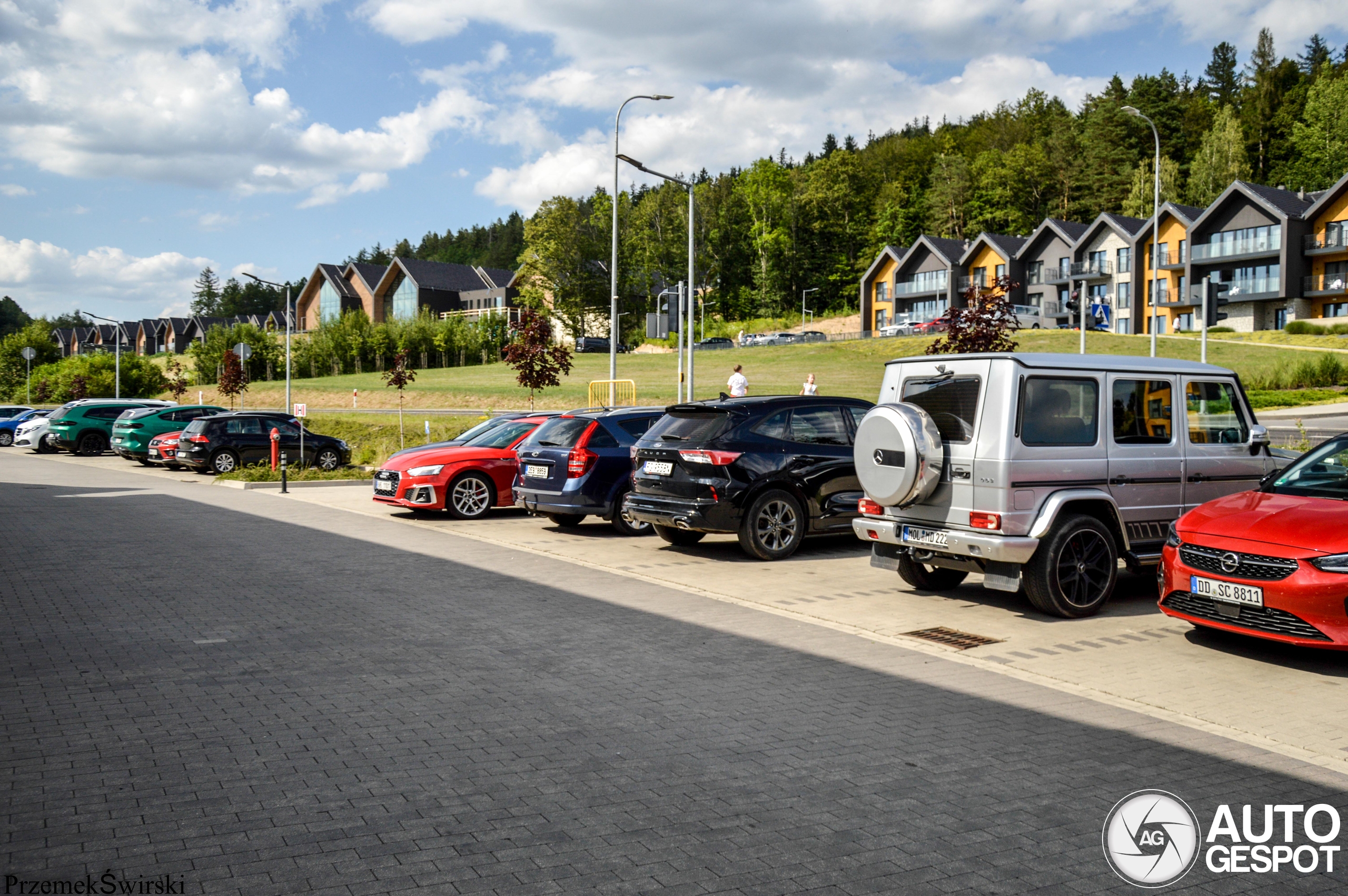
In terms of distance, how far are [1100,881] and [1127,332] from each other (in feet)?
260

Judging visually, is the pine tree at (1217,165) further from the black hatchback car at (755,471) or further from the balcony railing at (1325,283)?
the black hatchback car at (755,471)

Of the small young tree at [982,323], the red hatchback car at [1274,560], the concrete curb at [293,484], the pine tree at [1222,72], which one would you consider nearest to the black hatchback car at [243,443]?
the concrete curb at [293,484]

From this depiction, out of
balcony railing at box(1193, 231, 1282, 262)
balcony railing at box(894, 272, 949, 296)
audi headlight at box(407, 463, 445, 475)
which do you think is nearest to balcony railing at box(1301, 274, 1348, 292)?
balcony railing at box(1193, 231, 1282, 262)

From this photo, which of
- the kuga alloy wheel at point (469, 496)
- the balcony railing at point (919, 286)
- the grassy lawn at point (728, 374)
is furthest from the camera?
the balcony railing at point (919, 286)

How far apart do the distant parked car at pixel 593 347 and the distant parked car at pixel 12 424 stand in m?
48.6

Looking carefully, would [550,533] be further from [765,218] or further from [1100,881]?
[765,218]

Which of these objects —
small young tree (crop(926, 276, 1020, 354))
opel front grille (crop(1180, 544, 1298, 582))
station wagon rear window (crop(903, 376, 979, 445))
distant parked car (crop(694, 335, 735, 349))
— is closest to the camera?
opel front grille (crop(1180, 544, 1298, 582))

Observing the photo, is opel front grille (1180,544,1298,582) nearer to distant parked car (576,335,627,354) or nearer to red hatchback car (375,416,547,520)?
red hatchback car (375,416,547,520)

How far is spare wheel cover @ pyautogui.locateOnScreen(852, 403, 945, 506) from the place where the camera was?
27.8ft

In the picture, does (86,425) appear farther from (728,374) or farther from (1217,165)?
(1217,165)

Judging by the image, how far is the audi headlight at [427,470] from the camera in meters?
15.3

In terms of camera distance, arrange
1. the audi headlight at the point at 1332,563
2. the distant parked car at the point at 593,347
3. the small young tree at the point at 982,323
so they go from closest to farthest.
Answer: the audi headlight at the point at 1332,563 → the small young tree at the point at 982,323 → the distant parked car at the point at 593,347

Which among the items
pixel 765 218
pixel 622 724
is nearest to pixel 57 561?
pixel 622 724

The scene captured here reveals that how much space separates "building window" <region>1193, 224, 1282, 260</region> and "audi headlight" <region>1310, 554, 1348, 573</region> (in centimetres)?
7077
